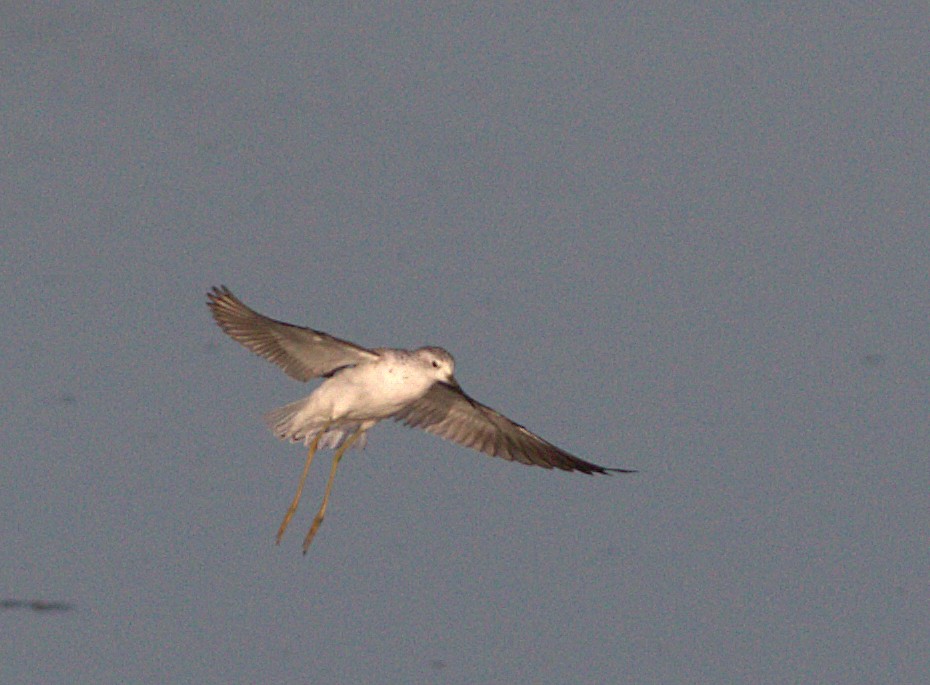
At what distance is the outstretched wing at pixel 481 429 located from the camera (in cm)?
2005

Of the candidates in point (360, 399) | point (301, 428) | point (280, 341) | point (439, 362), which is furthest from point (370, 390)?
point (280, 341)

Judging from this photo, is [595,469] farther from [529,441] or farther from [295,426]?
[295,426]

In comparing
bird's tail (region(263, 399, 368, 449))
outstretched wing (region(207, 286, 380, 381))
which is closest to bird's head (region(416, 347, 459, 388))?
outstretched wing (region(207, 286, 380, 381))

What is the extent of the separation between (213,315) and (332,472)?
2782mm

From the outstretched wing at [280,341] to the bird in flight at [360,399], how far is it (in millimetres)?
14

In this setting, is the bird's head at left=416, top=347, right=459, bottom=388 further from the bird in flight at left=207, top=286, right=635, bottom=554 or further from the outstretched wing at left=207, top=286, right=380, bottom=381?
the outstretched wing at left=207, top=286, right=380, bottom=381

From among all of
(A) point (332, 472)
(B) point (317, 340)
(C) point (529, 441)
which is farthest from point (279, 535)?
(C) point (529, 441)

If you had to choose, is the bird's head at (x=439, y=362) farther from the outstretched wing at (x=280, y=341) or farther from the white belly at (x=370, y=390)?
the outstretched wing at (x=280, y=341)

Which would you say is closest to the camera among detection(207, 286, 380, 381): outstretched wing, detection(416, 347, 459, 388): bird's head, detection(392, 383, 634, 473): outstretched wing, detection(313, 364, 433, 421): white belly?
detection(313, 364, 433, 421): white belly

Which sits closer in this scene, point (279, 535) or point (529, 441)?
point (279, 535)

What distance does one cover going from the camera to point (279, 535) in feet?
61.5

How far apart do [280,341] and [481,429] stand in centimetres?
319

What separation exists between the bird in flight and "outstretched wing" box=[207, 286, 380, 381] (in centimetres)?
1

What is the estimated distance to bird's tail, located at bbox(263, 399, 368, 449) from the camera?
19281 mm
